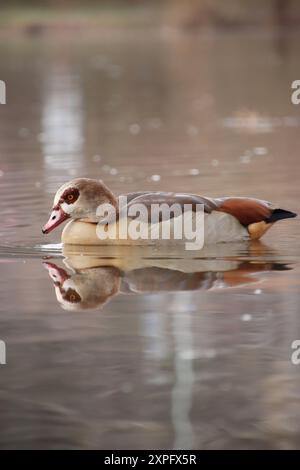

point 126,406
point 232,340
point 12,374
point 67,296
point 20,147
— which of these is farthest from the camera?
point 20,147

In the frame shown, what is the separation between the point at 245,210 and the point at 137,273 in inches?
44.3

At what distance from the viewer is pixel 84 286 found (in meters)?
8.99

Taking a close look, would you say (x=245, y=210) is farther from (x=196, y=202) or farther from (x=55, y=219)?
(x=55, y=219)

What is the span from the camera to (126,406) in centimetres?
639

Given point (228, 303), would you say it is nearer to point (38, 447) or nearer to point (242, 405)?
point (242, 405)

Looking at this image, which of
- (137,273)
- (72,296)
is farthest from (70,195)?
(72,296)

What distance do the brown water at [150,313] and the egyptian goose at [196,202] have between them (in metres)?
0.14

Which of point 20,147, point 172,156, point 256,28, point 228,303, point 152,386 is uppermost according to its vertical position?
point 256,28

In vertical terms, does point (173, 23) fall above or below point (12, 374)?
above

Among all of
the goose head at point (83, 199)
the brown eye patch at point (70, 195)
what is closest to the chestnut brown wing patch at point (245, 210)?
the goose head at point (83, 199)

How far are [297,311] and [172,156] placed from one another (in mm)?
8212

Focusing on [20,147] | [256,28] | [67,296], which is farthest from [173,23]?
[67,296]

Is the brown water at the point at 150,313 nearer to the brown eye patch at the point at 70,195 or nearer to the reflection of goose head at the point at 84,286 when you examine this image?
the reflection of goose head at the point at 84,286

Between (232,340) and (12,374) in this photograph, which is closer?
(12,374)
